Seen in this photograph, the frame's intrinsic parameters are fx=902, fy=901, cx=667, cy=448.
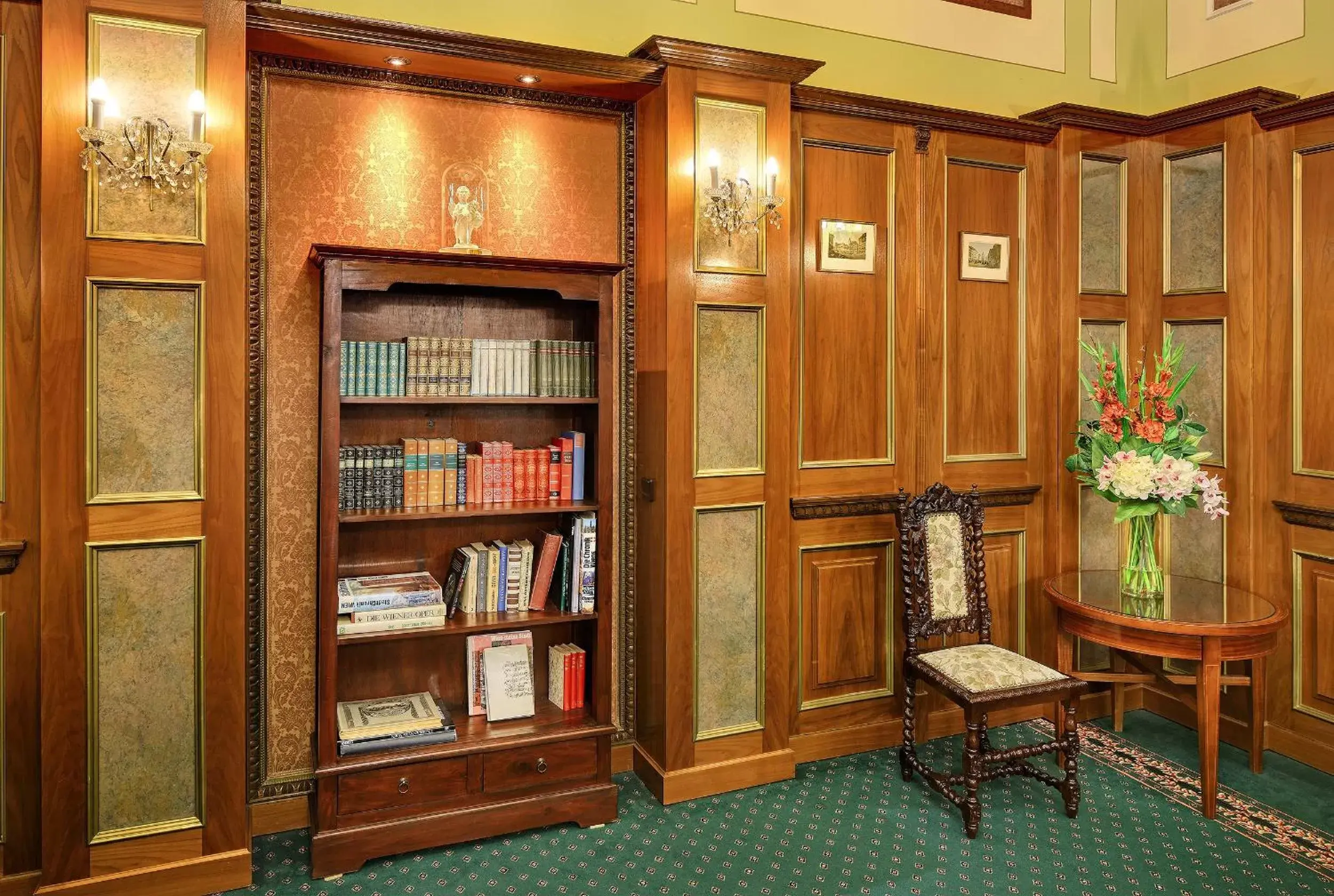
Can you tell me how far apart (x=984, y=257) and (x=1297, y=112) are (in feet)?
4.43

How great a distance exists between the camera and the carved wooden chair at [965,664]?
3.30m

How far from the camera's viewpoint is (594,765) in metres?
3.37

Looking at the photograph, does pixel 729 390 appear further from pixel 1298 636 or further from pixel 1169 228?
pixel 1298 636

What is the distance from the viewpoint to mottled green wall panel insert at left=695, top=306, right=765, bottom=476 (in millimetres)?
3502

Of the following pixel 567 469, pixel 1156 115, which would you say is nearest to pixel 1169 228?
pixel 1156 115

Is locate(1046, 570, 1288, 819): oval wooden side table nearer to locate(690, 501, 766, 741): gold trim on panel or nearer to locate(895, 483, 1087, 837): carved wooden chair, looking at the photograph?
locate(895, 483, 1087, 837): carved wooden chair

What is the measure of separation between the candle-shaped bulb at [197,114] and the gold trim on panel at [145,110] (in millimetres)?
130

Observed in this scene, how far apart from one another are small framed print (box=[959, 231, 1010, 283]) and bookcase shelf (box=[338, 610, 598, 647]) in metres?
2.32

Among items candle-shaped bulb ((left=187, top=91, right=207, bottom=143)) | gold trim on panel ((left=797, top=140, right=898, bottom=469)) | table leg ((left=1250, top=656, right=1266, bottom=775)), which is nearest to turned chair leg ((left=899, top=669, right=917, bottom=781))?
gold trim on panel ((left=797, top=140, right=898, bottom=469))

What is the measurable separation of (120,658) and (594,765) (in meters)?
1.62

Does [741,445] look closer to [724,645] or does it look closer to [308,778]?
[724,645]

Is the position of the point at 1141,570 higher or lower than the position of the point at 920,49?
lower

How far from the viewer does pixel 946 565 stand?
3766 mm

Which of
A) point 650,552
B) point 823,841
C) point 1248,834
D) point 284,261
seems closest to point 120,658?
Answer: point 284,261
